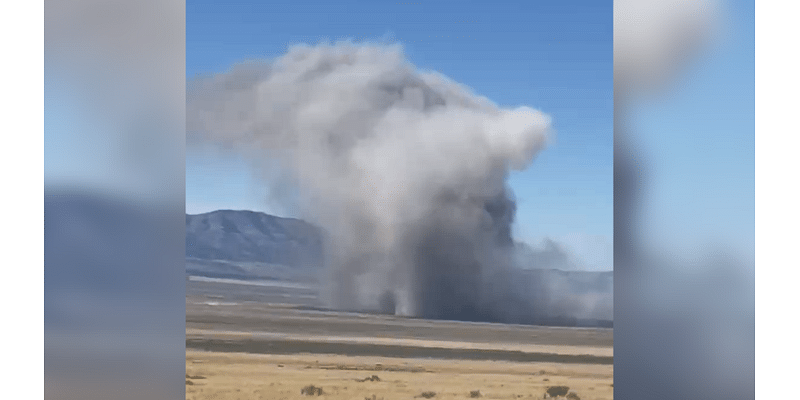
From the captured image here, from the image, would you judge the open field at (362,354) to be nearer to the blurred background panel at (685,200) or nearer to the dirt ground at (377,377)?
the dirt ground at (377,377)

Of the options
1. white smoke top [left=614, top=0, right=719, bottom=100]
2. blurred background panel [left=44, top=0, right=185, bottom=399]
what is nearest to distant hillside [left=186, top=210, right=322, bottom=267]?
blurred background panel [left=44, top=0, right=185, bottom=399]

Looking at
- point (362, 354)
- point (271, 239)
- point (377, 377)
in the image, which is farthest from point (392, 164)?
point (377, 377)

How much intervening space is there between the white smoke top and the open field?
1526 millimetres

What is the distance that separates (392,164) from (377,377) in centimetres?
132

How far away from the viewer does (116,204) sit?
167 inches

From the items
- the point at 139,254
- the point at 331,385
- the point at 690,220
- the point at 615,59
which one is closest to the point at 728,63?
the point at 615,59

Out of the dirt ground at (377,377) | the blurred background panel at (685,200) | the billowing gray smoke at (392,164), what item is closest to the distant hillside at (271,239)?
the billowing gray smoke at (392,164)

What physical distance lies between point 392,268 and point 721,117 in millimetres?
2138

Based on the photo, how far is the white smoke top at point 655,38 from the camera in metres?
3.99

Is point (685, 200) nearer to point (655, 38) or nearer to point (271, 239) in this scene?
point (655, 38)

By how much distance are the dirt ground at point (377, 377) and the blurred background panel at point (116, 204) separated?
229 millimetres

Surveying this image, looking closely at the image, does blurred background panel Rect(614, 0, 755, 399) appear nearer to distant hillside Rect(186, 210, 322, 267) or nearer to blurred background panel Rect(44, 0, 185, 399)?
distant hillside Rect(186, 210, 322, 267)

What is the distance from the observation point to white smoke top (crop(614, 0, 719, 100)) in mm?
3990

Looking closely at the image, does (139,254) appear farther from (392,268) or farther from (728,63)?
(728,63)
